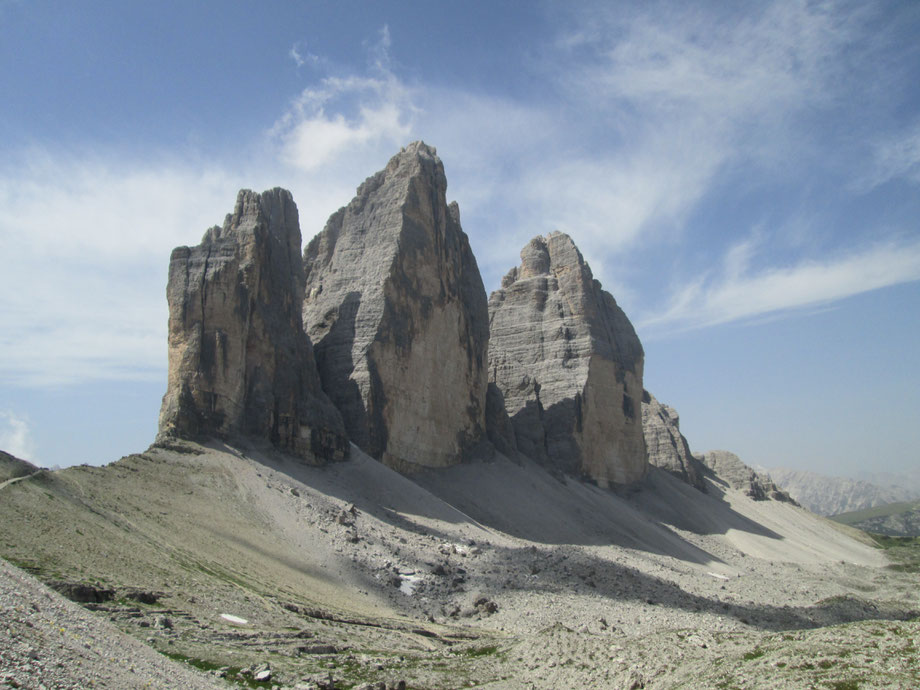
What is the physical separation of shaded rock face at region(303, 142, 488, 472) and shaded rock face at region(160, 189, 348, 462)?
16.7 ft

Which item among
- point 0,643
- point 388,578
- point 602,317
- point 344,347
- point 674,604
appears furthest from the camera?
point 602,317

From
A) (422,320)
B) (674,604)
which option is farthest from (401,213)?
(674,604)

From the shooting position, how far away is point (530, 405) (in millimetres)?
71938

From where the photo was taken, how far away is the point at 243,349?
41.2 m

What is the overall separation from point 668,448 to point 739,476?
19.1 metres

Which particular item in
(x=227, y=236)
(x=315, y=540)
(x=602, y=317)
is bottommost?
(x=315, y=540)

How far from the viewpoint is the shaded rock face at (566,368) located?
71.8 m

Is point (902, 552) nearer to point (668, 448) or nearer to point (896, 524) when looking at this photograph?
point (668, 448)

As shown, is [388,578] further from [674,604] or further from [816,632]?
[816,632]

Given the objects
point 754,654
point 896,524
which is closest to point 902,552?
point 754,654

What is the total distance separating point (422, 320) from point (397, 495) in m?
17.2

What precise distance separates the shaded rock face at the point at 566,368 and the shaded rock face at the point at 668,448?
10754 millimetres

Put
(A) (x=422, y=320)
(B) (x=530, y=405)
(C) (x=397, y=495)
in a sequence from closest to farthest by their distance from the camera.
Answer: (C) (x=397, y=495) → (A) (x=422, y=320) → (B) (x=530, y=405)

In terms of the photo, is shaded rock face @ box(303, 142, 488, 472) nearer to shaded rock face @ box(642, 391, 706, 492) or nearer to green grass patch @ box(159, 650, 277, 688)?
green grass patch @ box(159, 650, 277, 688)
